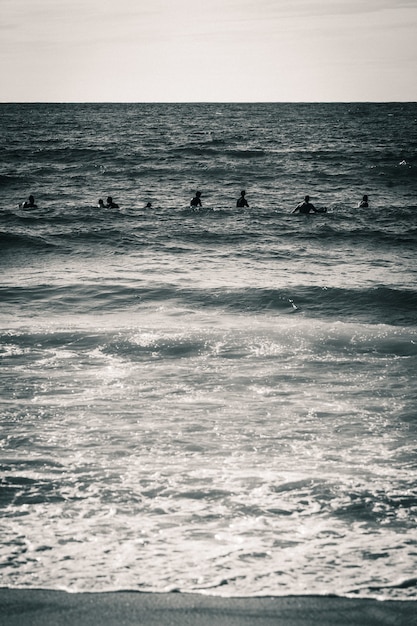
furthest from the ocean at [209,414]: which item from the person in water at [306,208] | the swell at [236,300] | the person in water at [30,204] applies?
the person in water at [30,204]

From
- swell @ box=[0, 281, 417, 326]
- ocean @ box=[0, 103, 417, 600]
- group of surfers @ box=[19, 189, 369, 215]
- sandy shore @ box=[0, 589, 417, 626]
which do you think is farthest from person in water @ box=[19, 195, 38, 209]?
sandy shore @ box=[0, 589, 417, 626]

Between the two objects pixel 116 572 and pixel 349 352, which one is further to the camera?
pixel 349 352

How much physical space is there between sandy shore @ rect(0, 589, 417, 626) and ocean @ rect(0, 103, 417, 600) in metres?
0.10

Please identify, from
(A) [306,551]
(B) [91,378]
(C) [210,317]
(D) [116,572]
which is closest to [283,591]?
(A) [306,551]

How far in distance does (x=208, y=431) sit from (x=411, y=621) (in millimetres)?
3026

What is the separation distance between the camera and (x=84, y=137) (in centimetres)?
5609

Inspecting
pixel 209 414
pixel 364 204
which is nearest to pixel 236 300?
pixel 209 414

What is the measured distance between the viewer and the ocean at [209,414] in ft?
14.5

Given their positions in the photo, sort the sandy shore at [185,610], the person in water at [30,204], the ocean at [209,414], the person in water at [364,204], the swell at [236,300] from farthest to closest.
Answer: the person in water at [364,204] < the person in water at [30,204] < the swell at [236,300] < the ocean at [209,414] < the sandy shore at [185,610]

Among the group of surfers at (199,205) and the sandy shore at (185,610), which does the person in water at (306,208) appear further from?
the sandy shore at (185,610)

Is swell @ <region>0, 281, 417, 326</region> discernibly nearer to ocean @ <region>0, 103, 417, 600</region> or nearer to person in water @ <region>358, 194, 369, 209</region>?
ocean @ <region>0, 103, 417, 600</region>

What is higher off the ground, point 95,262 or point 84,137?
point 84,137

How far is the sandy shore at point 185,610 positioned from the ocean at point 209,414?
0.32 feet

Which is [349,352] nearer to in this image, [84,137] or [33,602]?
[33,602]
